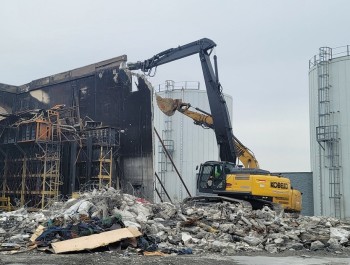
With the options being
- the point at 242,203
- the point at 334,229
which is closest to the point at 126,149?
the point at 242,203

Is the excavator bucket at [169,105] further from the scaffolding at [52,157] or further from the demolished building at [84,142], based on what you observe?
the scaffolding at [52,157]

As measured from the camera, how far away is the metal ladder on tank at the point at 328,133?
75.7ft

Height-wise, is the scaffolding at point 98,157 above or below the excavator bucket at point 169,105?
below

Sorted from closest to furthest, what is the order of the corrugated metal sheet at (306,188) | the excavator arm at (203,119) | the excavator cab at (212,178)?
the excavator cab at (212,178) < the excavator arm at (203,119) < the corrugated metal sheet at (306,188)

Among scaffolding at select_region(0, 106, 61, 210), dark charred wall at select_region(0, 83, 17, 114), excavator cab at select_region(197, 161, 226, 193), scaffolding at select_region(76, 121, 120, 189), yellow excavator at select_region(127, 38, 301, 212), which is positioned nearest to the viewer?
yellow excavator at select_region(127, 38, 301, 212)

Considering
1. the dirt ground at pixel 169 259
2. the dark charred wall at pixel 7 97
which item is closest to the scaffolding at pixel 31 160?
the dark charred wall at pixel 7 97

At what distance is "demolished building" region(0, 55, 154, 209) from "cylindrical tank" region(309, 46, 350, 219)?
8770mm

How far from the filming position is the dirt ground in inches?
348

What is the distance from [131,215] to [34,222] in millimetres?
2829

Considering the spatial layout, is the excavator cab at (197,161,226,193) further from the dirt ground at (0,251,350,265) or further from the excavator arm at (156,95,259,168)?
the dirt ground at (0,251,350,265)

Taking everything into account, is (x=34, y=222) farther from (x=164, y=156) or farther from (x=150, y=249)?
(x=164, y=156)

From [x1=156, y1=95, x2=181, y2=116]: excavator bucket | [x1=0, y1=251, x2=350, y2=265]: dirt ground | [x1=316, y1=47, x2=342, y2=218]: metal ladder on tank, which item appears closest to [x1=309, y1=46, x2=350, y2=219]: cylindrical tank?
[x1=316, y1=47, x2=342, y2=218]: metal ladder on tank

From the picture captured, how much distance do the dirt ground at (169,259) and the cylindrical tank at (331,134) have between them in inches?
482

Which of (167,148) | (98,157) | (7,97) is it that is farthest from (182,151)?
(7,97)
